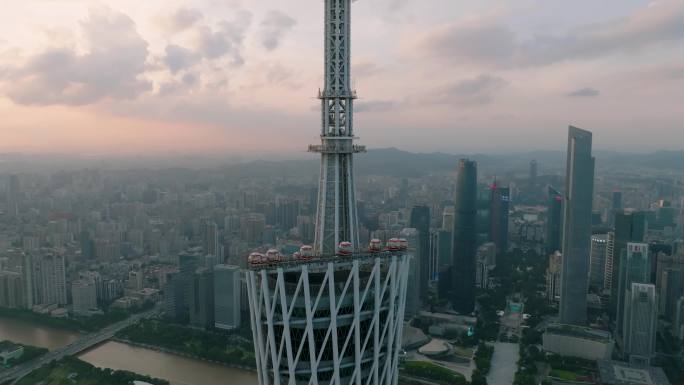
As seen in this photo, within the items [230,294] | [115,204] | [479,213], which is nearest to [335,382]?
[230,294]

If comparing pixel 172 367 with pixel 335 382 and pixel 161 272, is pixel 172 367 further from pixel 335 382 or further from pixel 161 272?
pixel 335 382

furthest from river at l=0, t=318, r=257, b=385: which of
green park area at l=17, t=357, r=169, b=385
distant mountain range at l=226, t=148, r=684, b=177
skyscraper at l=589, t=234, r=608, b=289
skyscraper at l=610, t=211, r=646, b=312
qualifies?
skyscraper at l=589, t=234, r=608, b=289

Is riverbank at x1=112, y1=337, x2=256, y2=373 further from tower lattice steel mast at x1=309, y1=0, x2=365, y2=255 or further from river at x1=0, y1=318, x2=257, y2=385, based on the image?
tower lattice steel mast at x1=309, y1=0, x2=365, y2=255

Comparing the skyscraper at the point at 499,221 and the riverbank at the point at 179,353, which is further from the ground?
the skyscraper at the point at 499,221

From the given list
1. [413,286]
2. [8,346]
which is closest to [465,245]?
[413,286]

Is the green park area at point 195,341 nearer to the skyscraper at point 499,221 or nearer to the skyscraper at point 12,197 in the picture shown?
the skyscraper at point 499,221

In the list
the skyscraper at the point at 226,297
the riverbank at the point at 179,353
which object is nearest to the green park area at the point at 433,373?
the riverbank at the point at 179,353
